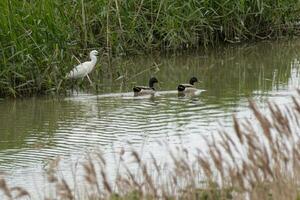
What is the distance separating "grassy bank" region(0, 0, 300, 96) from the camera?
13.0 m

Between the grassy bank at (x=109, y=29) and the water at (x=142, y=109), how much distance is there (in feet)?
0.94

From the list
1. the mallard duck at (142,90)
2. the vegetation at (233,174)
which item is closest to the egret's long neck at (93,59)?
the mallard duck at (142,90)

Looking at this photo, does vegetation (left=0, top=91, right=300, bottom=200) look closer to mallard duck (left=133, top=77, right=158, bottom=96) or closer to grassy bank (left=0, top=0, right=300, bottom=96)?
mallard duck (left=133, top=77, right=158, bottom=96)

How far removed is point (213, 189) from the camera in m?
6.00

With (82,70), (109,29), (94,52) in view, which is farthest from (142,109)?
(109,29)

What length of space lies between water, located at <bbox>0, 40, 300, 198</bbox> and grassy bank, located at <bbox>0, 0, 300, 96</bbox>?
29cm

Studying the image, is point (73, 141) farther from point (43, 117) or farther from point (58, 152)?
point (43, 117)

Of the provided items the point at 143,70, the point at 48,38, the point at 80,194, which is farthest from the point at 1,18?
the point at 80,194

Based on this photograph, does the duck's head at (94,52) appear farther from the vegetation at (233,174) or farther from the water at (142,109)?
the vegetation at (233,174)

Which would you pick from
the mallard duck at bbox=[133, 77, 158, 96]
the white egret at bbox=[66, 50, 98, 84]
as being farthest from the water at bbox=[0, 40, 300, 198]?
the white egret at bbox=[66, 50, 98, 84]

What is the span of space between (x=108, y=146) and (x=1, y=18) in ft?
13.2

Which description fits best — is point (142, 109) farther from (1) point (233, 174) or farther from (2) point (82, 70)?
(1) point (233, 174)

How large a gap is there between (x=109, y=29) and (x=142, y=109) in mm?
3469

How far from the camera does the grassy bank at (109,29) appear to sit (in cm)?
1298
